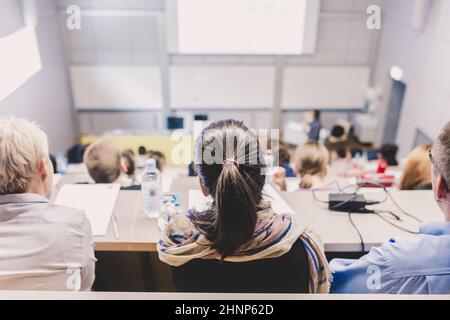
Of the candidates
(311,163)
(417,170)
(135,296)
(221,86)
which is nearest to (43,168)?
Answer: (135,296)

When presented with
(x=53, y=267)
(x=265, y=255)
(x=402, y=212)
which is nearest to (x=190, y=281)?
(x=265, y=255)

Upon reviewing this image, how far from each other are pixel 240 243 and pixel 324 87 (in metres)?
4.97

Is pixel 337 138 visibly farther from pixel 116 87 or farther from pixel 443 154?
pixel 443 154

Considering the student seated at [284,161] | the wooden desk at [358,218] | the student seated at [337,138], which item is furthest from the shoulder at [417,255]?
the student seated at [337,138]

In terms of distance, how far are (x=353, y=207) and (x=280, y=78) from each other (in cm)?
436

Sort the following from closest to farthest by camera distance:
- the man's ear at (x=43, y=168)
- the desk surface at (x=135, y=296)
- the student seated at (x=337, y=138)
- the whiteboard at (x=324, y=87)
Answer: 1. the desk surface at (x=135, y=296)
2. the man's ear at (x=43, y=168)
3. the student seated at (x=337, y=138)
4. the whiteboard at (x=324, y=87)

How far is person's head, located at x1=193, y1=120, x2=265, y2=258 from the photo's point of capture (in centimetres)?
85

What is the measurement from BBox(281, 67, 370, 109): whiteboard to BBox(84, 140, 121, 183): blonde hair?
4.04 meters

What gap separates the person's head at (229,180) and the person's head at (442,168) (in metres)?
0.36

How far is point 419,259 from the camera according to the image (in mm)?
782

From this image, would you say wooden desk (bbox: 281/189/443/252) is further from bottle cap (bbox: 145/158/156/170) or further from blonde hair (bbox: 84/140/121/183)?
blonde hair (bbox: 84/140/121/183)

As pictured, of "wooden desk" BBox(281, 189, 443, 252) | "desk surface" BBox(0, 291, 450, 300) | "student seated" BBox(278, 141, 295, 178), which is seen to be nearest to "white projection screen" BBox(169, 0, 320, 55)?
"student seated" BBox(278, 141, 295, 178)

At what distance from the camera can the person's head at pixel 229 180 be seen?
85 centimetres

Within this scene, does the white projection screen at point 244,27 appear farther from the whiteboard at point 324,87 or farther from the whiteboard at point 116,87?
the whiteboard at point 116,87
